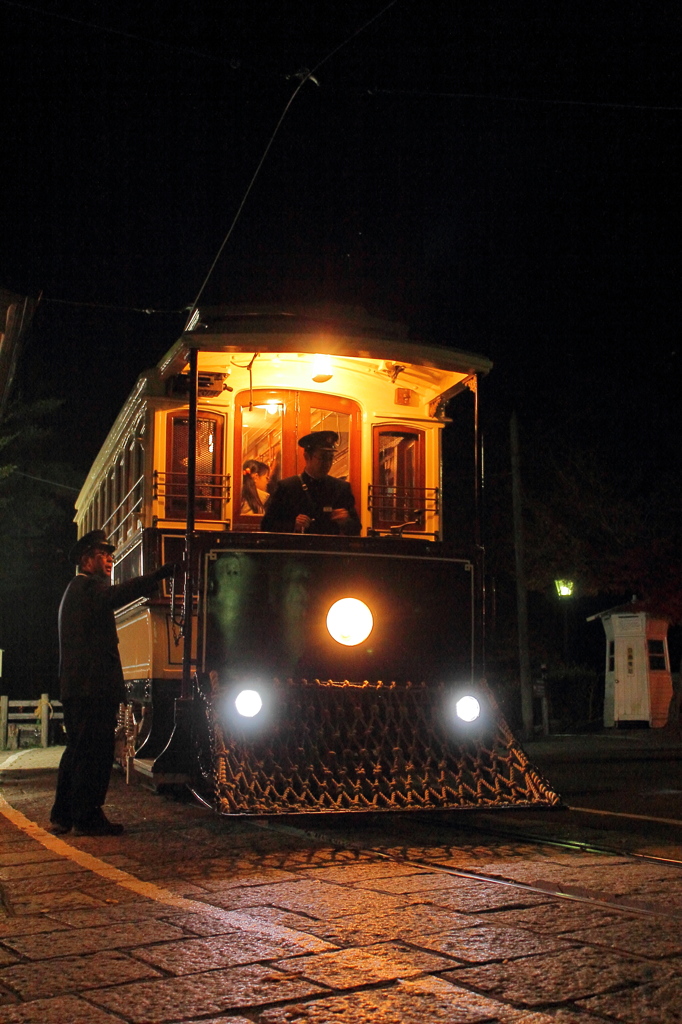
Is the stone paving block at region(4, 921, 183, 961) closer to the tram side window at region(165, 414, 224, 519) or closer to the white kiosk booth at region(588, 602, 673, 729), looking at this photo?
the tram side window at region(165, 414, 224, 519)

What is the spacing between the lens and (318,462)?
30.1 feet

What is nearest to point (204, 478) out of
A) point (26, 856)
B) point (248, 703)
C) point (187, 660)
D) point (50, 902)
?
point (187, 660)

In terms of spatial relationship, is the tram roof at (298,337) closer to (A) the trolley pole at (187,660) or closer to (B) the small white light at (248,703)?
(A) the trolley pole at (187,660)

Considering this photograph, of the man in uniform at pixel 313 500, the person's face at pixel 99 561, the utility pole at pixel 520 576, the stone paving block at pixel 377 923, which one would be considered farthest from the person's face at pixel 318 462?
the utility pole at pixel 520 576

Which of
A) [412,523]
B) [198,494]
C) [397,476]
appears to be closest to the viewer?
[198,494]

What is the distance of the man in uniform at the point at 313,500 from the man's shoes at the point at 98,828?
8.85ft

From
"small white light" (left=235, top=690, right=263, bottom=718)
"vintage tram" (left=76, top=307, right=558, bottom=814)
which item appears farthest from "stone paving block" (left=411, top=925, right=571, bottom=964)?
"small white light" (left=235, top=690, right=263, bottom=718)

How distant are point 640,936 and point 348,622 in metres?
4.47

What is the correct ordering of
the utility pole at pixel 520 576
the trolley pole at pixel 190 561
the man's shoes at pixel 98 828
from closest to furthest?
the man's shoes at pixel 98 828 → the trolley pole at pixel 190 561 → the utility pole at pixel 520 576

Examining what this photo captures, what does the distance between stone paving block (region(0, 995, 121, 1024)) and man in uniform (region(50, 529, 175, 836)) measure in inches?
147

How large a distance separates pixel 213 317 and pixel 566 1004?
20.4 ft

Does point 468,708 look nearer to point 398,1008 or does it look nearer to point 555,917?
point 555,917

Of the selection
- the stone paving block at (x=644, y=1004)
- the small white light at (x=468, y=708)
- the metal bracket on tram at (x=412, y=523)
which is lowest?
the stone paving block at (x=644, y=1004)

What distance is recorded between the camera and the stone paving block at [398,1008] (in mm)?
3367
